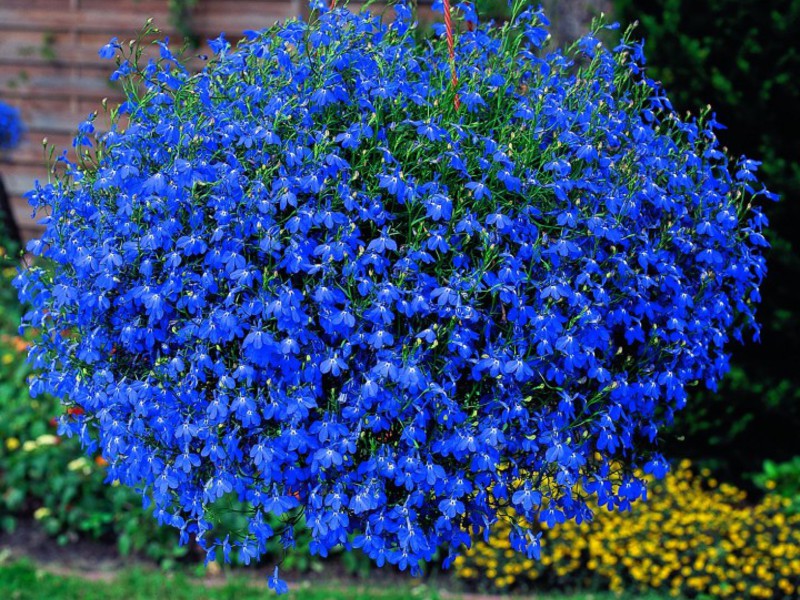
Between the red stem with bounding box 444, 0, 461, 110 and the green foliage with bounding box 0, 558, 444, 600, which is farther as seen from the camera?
Answer: the green foliage with bounding box 0, 558, 444, 600

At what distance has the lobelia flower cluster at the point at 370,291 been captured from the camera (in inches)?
64.9

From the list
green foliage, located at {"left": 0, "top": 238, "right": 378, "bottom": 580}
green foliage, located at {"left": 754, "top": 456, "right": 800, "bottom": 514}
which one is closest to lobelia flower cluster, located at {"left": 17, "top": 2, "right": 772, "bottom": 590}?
green foliage, located at {"left": 0, "top": 238, "right": 378, "bottom": 580}

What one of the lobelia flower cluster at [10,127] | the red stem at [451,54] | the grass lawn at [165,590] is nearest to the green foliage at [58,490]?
the grass lawn at [165,590]

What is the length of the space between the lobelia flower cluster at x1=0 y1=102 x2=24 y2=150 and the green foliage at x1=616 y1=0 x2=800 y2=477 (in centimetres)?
343

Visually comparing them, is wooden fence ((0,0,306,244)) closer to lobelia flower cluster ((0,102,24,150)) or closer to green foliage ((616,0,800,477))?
lobelia flower cluster ((0,102,24,150))

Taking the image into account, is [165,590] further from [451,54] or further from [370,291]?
[451,54]

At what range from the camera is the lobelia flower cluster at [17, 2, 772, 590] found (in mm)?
1649

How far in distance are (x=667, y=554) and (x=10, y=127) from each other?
4.22 metres

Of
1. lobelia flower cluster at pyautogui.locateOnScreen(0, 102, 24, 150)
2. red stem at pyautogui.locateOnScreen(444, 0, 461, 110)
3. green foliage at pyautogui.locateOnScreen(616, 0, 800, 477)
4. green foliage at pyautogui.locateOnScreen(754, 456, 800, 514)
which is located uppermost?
lobelia flower cluster at pyautogui.locateOnScreen(0, 102, 24, 150)

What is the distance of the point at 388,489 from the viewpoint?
1.76m

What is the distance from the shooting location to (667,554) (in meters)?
3.76

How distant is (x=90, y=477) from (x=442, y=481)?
3.01 m

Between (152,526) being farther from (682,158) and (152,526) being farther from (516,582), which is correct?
(682,158)

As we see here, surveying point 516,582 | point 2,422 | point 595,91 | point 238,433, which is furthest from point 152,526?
point 595,91
